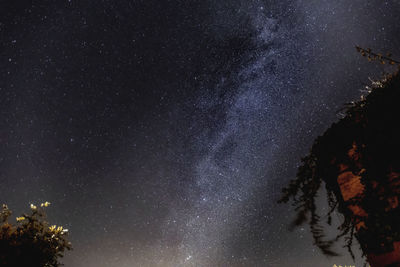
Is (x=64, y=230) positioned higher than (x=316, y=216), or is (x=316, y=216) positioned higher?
(x=64, y=230)

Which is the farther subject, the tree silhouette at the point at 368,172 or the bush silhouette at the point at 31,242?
the bush silhouette at the point at 31,242

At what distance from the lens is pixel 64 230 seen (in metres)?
11.4

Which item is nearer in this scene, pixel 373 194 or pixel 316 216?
pixel 373 194

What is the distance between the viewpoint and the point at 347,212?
3486 mm

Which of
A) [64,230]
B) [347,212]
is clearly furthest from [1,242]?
[347,212]

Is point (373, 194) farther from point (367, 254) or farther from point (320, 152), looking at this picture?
point (367, 254)

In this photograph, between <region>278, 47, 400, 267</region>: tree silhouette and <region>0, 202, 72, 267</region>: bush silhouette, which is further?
<region>0, 202, 72, 267</region>: bush silhouette

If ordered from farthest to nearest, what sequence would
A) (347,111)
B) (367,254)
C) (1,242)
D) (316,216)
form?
(1,242), (367,254), (347,111), (316,216)

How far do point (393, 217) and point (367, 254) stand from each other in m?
1.69

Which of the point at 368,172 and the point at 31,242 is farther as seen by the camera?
the point at 31,242

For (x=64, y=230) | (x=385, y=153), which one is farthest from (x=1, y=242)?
(x=385, y=153)

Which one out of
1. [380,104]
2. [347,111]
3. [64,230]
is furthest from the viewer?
[64,230]

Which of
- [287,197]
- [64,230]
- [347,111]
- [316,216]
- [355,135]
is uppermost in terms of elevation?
[64,230]

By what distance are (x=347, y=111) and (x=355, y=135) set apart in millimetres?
422
